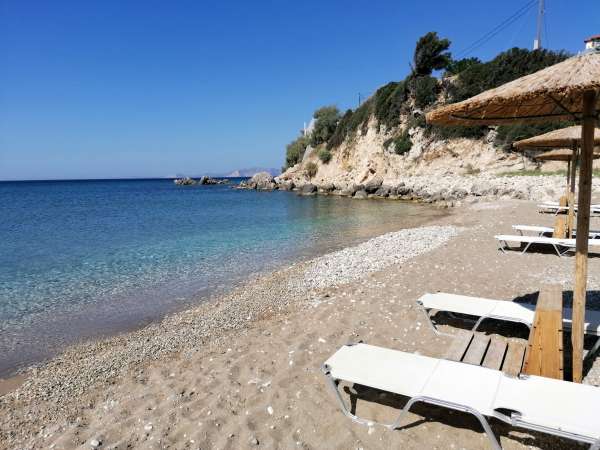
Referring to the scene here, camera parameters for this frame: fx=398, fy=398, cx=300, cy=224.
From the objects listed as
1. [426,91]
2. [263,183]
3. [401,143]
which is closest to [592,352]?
[401,143]

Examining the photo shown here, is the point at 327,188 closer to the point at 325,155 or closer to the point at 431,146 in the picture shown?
the point at 325,155

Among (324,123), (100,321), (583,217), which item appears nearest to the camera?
(583,217)

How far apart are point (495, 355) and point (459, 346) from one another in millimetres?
356

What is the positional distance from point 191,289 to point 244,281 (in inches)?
50.5

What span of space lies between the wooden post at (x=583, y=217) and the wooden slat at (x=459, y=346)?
0.98 meters

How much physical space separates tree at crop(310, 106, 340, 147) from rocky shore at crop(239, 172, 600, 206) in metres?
12.5

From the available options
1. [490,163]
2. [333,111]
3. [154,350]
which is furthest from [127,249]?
[333,111]

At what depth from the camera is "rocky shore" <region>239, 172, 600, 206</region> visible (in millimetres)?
23269

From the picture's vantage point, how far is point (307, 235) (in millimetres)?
16828

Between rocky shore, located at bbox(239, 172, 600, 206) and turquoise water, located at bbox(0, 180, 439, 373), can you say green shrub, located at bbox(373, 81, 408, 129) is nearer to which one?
rocky shore, located at bbox(239, 172, 600, 206)

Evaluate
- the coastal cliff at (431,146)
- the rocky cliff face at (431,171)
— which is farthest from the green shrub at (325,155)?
the rocky cliff face at (431,171)

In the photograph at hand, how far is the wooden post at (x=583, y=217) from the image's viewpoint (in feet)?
11.2

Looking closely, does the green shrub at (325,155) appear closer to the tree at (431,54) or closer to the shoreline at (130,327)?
the tree at (431,54)

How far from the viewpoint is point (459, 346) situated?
434 cm
